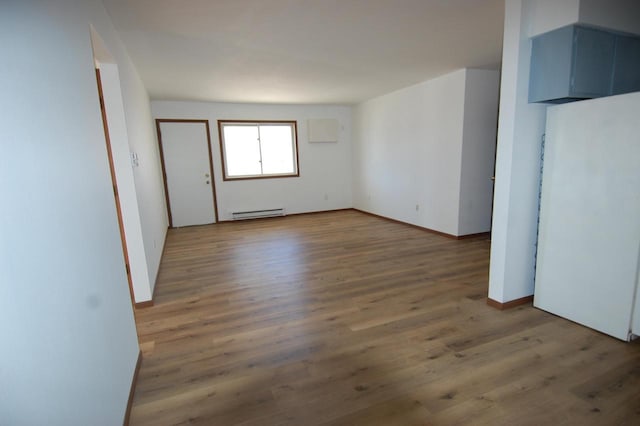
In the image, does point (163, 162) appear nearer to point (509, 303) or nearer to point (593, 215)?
point (509, 303)

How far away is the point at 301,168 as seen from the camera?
682cm

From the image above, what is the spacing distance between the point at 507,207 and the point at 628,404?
1.37 metres

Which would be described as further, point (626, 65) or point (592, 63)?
point (626, 65)

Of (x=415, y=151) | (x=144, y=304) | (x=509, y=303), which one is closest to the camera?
(x=509, y=303)

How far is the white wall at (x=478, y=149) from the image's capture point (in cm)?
428

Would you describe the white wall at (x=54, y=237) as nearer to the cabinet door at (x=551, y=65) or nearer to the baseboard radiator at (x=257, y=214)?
the cabinet door at (x=551, y=65)

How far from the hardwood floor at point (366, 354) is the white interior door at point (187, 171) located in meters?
2.80

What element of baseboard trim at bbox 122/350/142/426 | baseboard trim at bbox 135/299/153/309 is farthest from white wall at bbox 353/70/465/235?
baseboard trim at bbox 122/350/142/426

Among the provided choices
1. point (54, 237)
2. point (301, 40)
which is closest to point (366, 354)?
point (54, 237)

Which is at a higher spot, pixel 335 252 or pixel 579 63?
pixel 579 63

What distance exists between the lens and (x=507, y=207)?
7.95ft

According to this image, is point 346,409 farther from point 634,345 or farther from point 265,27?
point 265,27

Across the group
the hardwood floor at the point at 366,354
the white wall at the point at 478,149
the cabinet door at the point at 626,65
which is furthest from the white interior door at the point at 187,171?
the cabinet door at the point at 626,65

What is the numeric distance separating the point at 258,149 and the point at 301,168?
1.04 metres
